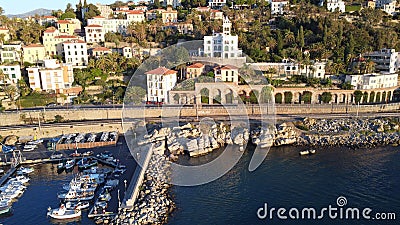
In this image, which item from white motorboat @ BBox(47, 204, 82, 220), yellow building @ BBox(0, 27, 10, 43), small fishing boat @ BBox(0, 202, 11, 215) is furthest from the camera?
yellow building @ BBox(0, 27, 10, 43)

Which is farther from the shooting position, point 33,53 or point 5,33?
point 5,33

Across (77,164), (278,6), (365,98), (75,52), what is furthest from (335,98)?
(75,52)

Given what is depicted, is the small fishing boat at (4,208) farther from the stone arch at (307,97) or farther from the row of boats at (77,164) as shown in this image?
the stone arch at (307,97)

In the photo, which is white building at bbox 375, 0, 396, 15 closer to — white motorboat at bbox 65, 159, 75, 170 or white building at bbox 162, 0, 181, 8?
white building at bbox 162, 0, 181, 8

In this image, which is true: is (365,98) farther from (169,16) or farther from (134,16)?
(134,16)

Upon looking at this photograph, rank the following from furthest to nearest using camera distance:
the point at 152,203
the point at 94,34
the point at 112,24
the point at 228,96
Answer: the point at 112,24 → the point at 94,34 → the point at 228,96 → the point at 152,203

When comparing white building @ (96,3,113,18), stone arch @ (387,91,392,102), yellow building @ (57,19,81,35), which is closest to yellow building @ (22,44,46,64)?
yellow building @ (57,19,81,35)
